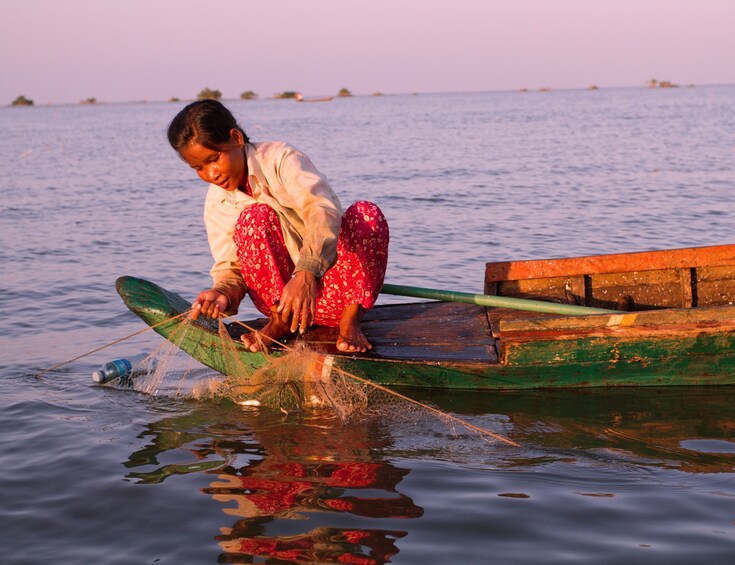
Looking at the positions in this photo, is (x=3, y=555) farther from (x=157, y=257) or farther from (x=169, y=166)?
(x=169, y=166)

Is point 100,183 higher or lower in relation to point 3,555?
higher

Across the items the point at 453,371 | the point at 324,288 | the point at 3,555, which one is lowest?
the point at 3,555

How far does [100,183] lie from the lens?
1691 cm

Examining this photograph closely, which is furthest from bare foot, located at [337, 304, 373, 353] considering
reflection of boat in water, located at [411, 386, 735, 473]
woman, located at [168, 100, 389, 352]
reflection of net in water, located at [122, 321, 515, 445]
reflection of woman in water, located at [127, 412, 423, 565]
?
reflection of boat in water, located at [411, 386, 735, 473]

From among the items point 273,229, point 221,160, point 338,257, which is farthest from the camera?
point 338,257

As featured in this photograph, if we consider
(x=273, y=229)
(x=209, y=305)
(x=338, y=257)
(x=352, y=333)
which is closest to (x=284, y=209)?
(x=273, y=229)

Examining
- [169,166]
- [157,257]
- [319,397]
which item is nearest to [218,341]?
[319,397]

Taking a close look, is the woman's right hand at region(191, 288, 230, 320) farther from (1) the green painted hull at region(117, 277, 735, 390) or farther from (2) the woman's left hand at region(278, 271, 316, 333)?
(2) the woman's left hand at region(278, 271, 316, 333)

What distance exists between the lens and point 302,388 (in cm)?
428

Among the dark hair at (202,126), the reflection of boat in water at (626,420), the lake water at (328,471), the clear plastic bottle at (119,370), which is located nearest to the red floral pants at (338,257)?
the dark hair at (202,126)

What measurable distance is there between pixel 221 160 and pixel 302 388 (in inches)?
45.0

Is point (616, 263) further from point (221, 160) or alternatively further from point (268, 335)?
point (221, 160)

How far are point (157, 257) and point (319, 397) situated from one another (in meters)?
5.63

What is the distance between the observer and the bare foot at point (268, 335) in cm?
425
